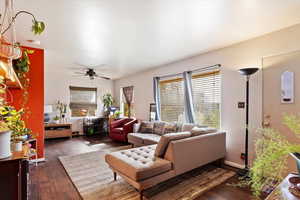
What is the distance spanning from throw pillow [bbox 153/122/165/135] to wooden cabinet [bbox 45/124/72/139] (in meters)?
3.47

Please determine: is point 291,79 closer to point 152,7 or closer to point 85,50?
point 152,7

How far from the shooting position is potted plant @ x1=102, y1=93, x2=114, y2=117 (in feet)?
23.6

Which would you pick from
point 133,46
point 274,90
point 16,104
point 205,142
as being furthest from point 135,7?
point 16,104

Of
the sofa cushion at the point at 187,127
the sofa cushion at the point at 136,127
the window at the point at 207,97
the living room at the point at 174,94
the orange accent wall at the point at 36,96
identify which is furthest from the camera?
the sofa cushion at the point at 136,127

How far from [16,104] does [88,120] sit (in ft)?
11.6

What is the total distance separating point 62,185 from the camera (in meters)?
2.50

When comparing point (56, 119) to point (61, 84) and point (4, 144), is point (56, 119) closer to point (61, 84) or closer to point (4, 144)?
point (61, 84)

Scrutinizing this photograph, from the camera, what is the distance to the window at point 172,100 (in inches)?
176

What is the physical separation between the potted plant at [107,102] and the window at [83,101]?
1.39 feet

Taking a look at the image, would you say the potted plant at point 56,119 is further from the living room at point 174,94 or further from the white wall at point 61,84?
the living room at point 174,94

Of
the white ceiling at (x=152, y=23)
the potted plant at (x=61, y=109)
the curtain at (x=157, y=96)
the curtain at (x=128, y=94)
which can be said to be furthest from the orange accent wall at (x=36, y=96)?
the curtain at (x=128, y=94)

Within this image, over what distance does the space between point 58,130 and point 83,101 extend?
1.59 metres

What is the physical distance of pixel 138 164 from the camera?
7.07ft

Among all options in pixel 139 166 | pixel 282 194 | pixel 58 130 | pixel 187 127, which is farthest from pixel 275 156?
pixel 58 130
